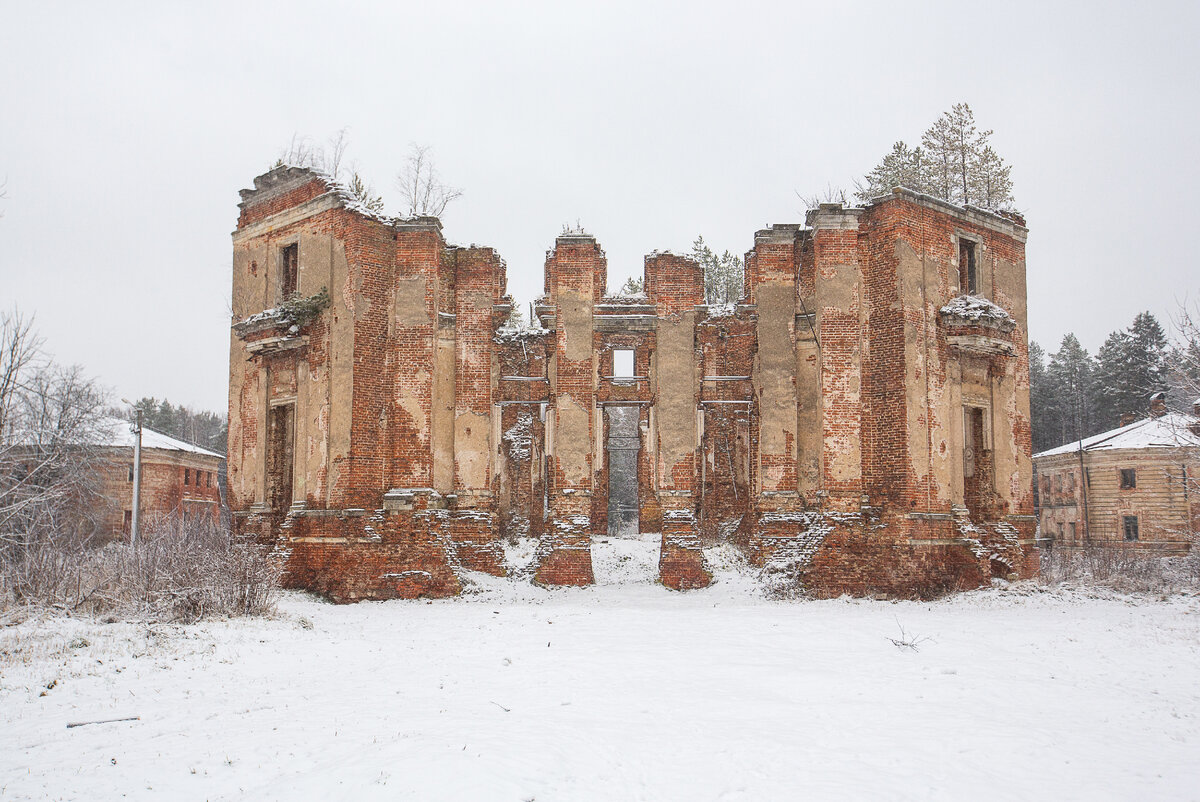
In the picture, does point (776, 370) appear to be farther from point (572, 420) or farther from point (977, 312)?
point (572, 420)

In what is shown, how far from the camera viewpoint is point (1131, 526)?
35000 mm

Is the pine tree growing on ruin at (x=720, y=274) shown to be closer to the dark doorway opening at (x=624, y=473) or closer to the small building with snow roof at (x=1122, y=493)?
the dark doorway opening at (x=624, y=473)

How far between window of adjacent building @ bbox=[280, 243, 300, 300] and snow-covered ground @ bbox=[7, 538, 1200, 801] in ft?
26.3

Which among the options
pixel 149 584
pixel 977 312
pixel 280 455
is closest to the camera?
pixel 149 584

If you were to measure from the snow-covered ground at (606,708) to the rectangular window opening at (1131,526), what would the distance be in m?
23.4

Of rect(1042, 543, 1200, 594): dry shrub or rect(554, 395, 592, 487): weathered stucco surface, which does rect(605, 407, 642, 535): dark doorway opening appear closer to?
rect(554, 395, 592, 487): weathered stucco surface

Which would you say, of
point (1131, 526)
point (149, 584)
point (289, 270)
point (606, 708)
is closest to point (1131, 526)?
point (1131, 526)

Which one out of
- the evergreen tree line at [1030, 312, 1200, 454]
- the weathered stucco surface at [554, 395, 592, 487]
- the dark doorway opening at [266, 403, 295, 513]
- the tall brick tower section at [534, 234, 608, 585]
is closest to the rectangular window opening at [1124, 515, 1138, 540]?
the evergreen tree line at [1030, 312, 1200, 454]

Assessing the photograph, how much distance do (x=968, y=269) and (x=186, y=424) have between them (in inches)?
3017

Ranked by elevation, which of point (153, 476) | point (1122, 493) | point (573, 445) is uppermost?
point (573, 445)

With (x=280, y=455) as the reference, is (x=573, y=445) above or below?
above

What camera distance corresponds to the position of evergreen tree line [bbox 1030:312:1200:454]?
156ft

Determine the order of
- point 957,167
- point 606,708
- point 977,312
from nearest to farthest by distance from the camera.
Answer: point 606,708
point 977,312
point 957,167

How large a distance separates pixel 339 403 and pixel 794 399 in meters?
9.96
